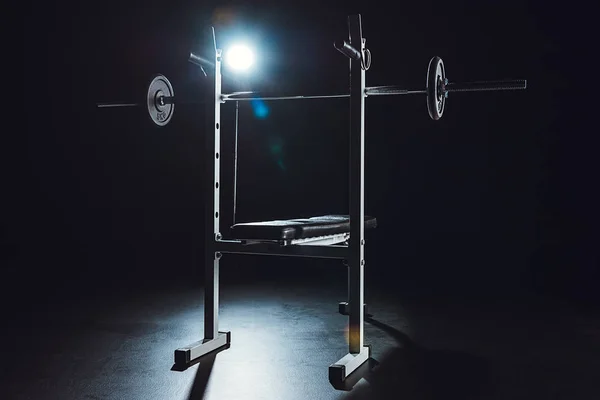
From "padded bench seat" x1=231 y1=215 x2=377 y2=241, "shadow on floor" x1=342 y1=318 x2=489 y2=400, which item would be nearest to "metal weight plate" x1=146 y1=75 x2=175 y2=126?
"padded bench seat" x1=231 y1=215 x2=377 y2=241

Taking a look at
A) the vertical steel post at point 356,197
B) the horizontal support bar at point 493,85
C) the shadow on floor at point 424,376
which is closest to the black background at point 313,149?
the shadow on floor at point 424,376

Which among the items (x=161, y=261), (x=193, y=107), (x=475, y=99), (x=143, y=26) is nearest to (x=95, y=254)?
(x=161, y=261)

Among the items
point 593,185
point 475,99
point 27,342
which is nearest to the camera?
point 27,342

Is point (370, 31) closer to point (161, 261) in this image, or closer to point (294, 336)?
point (161, 261)

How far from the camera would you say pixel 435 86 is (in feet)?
8.70

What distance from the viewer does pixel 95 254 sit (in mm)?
6465

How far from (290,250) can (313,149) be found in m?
3.73

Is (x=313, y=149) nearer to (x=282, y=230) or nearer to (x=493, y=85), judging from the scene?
(x=493, y=85)

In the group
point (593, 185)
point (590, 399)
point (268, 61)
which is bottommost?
point (590, 399)

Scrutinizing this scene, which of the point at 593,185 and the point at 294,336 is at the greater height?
the point at 593,185

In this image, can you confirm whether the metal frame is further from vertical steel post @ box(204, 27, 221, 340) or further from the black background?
the black background

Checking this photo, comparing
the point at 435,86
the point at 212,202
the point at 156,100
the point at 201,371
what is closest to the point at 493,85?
the point at 435,86

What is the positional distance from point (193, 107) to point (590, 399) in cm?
526

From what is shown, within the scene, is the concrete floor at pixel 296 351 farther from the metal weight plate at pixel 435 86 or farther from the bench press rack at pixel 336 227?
the metal weight plate at pixel 435 86
